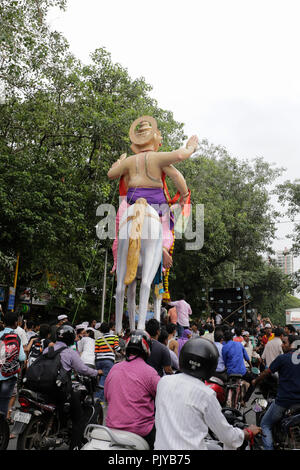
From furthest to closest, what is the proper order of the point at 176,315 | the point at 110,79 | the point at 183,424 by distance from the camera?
the point at 110,79, the point at 176,315, the point at 183,424

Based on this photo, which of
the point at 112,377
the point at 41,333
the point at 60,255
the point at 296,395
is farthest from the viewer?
the point at 60,255

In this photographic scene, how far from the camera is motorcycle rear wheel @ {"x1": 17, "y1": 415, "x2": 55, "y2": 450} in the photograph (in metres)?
5.42

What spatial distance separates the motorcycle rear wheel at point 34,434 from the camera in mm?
5418

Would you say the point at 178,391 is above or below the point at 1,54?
below

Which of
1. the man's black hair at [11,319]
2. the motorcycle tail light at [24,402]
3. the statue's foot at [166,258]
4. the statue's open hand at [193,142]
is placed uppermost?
the statue's open hand at [193,142]

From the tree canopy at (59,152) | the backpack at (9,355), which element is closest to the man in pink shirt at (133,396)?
the backpack at (9,355)

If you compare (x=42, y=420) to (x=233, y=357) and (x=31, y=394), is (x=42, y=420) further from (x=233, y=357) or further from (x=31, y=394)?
(x=233, y=357)

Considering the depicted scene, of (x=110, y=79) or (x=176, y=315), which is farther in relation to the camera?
(x=110, y=79)

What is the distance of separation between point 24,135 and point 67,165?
6.29 feet

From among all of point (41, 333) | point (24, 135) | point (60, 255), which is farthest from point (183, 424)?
point (24, 135)

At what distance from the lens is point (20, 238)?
16469 millimetres

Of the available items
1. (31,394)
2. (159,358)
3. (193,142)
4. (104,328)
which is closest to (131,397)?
(159,358)

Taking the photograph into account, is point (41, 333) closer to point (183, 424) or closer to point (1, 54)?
point (183, 424)

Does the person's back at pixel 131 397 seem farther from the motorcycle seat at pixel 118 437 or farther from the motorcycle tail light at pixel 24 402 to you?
the motorcycle tail light at pixel 24 402
